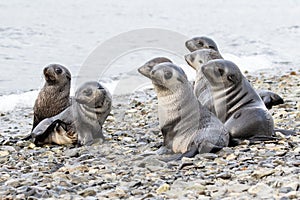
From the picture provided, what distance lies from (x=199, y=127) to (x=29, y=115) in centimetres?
445

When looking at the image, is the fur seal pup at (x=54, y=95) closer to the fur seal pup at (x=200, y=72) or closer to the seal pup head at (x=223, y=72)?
the fur seal pup at (x=200, y=72)

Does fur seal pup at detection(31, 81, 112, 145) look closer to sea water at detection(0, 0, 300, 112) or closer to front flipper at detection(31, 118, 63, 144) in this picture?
front flipper at detection(31, 118, 63, 144)

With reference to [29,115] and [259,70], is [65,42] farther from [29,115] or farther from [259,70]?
[29,115]

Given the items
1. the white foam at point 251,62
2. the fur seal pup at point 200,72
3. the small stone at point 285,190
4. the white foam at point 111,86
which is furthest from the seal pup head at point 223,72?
the white foam at point 251,62

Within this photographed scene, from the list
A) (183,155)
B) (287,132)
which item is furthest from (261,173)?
(287,132)

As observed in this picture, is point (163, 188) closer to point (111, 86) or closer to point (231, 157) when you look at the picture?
point (231, 157)

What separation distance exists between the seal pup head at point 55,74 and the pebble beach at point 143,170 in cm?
82

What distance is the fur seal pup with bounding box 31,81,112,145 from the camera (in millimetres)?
6711

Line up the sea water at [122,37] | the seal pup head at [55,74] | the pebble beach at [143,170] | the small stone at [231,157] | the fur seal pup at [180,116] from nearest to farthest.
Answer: the pebble beach at [143,170], the small stone at [231,157], the fur seal pup at [180,116], the seal pup head at [55,74], the sea water at [122,37]

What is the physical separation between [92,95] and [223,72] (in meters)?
1.45

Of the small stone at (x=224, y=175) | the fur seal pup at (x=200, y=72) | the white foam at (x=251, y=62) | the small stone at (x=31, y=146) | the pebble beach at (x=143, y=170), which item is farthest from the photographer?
the white foam at (x=251, y=62)

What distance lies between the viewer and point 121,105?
10.1 m

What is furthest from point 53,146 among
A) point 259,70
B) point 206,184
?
point 259,70

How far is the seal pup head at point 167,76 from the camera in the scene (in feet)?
19.7
